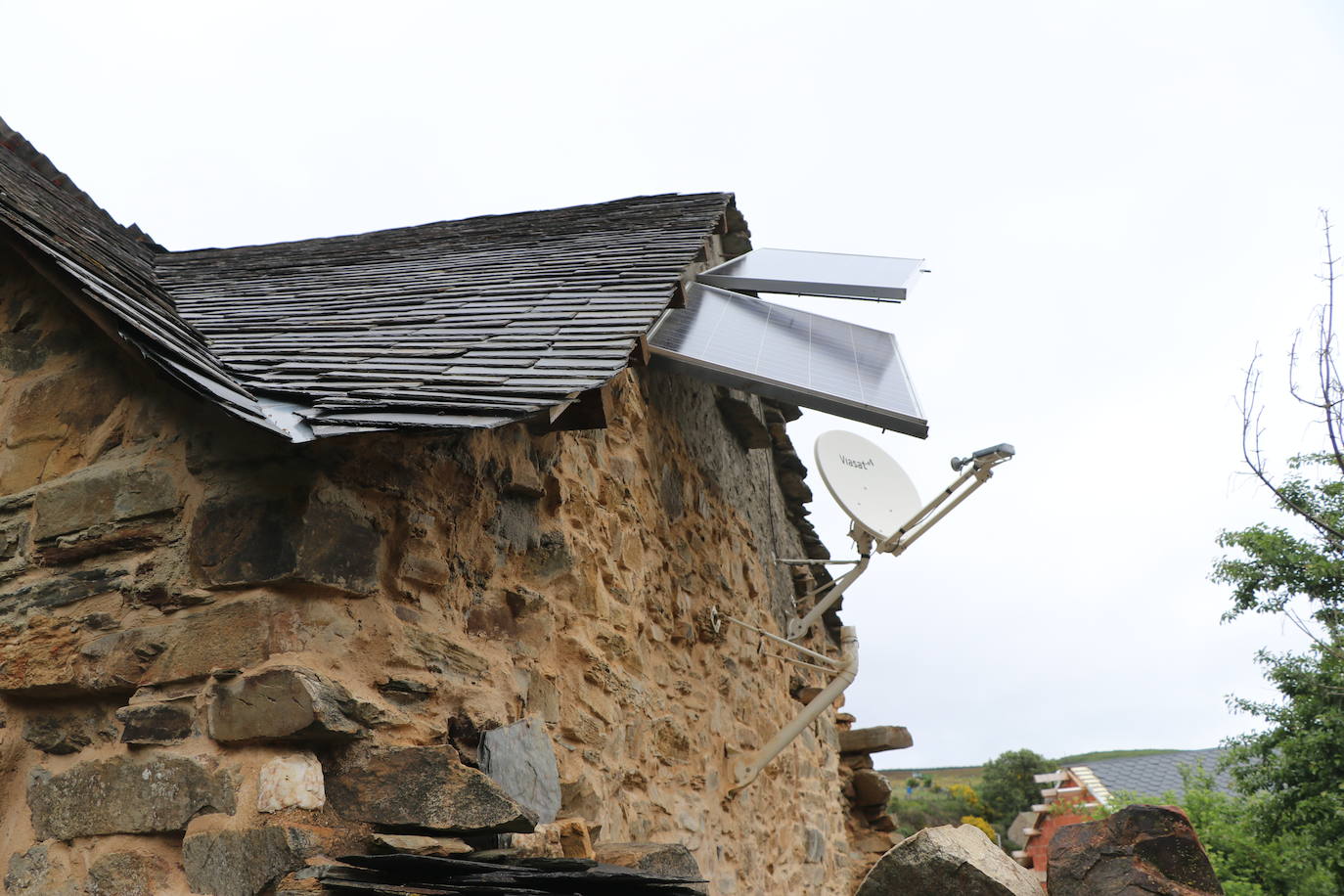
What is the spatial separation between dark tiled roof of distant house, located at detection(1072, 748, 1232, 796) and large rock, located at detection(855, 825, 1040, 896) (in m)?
15.5

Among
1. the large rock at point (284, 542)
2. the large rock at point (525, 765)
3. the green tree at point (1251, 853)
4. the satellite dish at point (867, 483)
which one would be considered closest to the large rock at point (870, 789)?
the satellite dish at point (867, 483)

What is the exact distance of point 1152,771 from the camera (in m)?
19.0

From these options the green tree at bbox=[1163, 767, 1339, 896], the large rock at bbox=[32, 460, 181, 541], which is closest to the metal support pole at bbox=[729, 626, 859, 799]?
the large rock at bbox=[32, 460, 181, 541]

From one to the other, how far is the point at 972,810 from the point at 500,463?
22.5 metres

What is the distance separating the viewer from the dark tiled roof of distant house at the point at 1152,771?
57.7ft

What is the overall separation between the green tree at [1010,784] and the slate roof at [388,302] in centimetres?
2003

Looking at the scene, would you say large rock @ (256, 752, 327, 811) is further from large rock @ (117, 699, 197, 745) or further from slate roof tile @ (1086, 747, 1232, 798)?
slate roof tile @ (1086, 747, 1232, 798)

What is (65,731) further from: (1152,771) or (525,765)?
(1152,771)

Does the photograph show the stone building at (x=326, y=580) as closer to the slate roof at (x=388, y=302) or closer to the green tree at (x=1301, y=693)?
the slate roof at (x=388, y=302)

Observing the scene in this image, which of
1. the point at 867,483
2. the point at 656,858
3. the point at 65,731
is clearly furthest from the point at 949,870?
the point at 867,483

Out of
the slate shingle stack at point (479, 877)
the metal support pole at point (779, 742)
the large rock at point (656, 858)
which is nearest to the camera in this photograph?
the slate shingle stack at point (479, 877)

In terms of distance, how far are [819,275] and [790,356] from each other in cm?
99

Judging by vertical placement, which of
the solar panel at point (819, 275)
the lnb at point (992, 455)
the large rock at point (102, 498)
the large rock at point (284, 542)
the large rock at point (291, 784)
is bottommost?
the large rock at point (291, 784)

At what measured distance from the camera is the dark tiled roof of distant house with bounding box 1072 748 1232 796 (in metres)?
17.6
